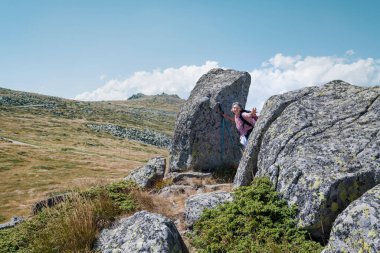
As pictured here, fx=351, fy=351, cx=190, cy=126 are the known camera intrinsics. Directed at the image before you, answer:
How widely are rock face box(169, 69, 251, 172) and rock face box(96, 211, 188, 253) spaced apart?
353 inches

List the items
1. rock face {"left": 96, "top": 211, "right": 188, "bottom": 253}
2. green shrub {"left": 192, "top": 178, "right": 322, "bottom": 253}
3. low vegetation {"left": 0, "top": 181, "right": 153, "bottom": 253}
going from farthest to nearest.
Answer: low vegetation {"left": 0, "top": 181, "right": 153, "bottom": 253}
rock face {"left": 96, "top": 211, "right": 188, "bottom": 253}
green shrub {"left": 192, "top": 178, "right": 322, "bottom": 253}

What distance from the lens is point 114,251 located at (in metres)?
9.44

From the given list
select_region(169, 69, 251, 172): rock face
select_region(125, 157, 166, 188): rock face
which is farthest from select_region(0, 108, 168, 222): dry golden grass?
select_region(169, 69, 251, 172): rock face

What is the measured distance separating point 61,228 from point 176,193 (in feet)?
21.4

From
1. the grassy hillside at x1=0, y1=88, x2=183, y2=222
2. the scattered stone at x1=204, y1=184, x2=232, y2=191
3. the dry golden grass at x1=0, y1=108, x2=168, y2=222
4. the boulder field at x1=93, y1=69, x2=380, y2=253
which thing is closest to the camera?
the boulder field at x1=93, y1=69, x2=380, y2=253

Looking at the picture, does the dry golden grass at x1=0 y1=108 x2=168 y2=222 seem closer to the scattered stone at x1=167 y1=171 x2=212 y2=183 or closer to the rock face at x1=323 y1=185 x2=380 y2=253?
the scattered stone at x1=167 y1=171 x2=212 y2=183

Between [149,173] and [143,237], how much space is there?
32.1ft

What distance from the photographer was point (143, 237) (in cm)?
950

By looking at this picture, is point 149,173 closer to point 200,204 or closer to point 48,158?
point 200,204

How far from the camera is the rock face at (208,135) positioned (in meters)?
19.2

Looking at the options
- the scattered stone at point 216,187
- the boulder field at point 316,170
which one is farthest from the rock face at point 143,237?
the scattered stone at point 216,187

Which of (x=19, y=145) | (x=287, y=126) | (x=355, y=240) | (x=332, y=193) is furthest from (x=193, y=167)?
(x=19, y=145)

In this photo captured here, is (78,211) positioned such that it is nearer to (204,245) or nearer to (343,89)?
(204,245)

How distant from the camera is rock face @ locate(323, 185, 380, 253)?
666 cm
